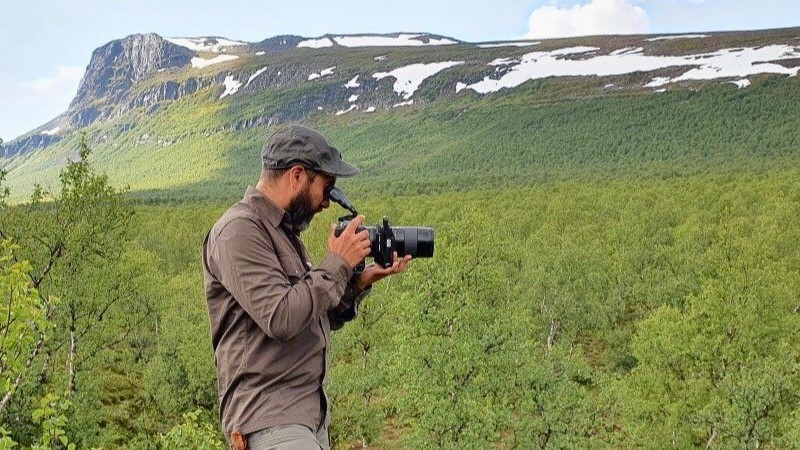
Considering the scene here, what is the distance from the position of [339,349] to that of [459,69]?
152043 mm

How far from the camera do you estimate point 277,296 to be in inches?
115

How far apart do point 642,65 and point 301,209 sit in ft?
528

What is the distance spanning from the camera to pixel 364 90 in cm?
18450

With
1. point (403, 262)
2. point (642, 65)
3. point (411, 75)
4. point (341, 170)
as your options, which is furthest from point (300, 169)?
point (411, 75)

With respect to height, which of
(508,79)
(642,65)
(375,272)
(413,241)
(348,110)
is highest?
(413,241)

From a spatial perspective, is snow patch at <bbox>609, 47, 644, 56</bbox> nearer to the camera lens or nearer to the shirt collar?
the camera lens

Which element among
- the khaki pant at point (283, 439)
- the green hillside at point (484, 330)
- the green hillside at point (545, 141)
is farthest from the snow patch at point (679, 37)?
the khaki pant at point (283, 439)

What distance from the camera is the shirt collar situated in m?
3.21

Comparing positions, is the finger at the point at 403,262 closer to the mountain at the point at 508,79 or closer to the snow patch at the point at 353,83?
the mountain at the point at 508,79

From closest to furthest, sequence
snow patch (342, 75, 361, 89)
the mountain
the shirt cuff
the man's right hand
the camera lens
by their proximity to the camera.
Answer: the shirt cuff
the man's right hand
the camera lens
the mountain
snow patch (342, 75, 361, 89)

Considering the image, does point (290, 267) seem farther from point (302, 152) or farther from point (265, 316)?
point (302, 152)

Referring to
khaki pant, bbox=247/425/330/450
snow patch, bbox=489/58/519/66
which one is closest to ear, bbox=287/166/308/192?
khaki pant, bbox=247/425/330/450

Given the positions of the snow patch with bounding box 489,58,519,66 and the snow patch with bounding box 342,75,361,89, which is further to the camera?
the snow patch with bounding box 342,75,361,89

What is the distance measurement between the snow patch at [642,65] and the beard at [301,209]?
14137 cm
